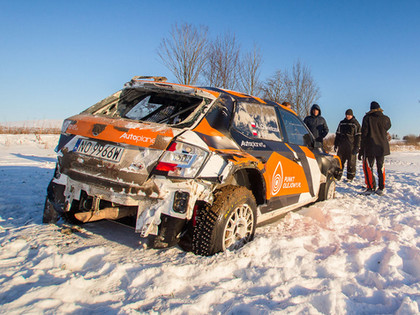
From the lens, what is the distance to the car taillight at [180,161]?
244 centimetres

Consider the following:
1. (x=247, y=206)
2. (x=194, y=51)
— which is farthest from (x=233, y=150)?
(x=194, y=51)

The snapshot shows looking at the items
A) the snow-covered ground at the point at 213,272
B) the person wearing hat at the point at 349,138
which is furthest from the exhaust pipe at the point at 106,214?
the person wearing hat at the point at 349,138

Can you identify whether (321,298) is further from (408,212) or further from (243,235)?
(408,212)

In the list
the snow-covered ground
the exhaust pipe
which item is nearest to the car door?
the snow-covered ground

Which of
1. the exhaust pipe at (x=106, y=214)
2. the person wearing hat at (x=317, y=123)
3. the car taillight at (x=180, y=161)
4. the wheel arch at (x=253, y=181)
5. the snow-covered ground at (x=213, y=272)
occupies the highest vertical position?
the person wearing hat at (x=317, y=123)

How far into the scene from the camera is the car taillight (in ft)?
8.00

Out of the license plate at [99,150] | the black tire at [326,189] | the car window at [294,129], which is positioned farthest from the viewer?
the black tire at [326,189]

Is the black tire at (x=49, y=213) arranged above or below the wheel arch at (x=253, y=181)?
below

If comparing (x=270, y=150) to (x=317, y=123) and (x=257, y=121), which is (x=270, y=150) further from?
(x=317, y=123)

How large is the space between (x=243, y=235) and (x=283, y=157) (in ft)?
3.70

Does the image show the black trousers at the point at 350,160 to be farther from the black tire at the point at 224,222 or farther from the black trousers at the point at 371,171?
the black tire at the point at 224,222

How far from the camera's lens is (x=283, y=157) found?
11.9 ft

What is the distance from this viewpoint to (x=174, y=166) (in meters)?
2.44

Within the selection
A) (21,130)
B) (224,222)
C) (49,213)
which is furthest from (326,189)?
(21,130)
